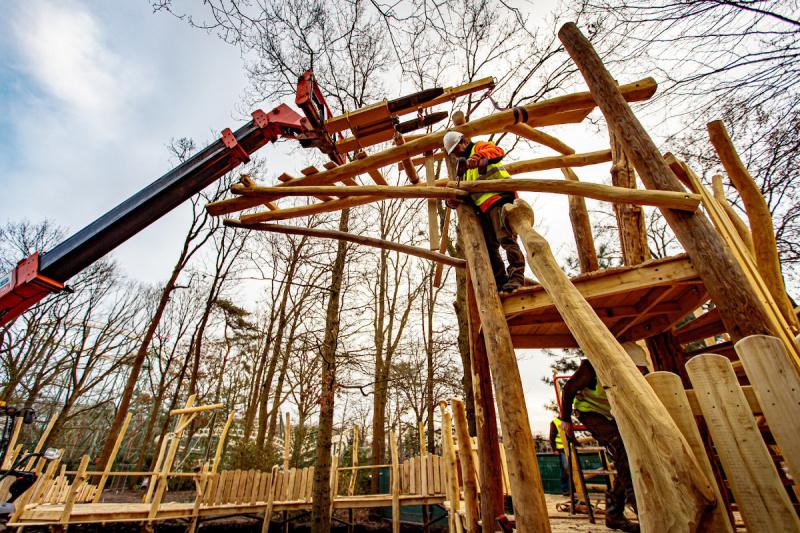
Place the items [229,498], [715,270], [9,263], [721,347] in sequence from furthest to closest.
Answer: [9,263] → [229,498] → [721,347] → [715,270]

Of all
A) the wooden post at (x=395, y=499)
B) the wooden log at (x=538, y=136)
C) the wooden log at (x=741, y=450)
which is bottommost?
the wooden post at (x=395, y=499)

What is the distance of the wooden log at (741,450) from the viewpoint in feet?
4.01

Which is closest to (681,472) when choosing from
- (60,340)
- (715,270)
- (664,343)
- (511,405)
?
(511,405)

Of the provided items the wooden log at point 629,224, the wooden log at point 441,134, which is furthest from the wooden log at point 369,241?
the wooden log at point 629,224

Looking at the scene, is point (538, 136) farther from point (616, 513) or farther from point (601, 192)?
point (616, 513)

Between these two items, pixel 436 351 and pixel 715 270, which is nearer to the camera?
pixel 715 270

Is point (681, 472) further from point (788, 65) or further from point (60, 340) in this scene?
point (60, 340)

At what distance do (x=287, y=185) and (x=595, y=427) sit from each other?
13.3 ft

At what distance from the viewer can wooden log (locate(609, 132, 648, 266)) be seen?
12.3 ft

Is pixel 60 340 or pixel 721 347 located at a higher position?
pixel 60 340

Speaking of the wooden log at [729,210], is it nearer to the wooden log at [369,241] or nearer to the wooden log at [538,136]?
the wooden log at [538,136]

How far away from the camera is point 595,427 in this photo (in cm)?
321

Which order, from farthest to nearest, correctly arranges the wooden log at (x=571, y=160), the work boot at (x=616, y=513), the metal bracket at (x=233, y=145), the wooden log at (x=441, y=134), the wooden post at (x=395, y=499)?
1. the wooden post at (x=395, y=499)
2. the metal bracket at (x=233, y=145)
3. the wooden log at (x=571, y=160)
4. the wooden log at (x=441, y=134)
5. the work boot at (x=616, y=513)

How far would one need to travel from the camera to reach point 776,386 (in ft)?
4.67
